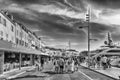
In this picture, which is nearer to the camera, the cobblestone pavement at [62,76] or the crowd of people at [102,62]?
the cobblestone pavement at [62,76]

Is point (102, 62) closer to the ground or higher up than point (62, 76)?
higher up

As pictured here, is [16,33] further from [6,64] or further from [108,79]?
[108,79]

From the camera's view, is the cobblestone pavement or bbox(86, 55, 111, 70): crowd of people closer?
the cobblestone pavement

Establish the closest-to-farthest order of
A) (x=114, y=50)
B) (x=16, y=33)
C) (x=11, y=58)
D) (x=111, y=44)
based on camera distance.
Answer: (x=11, y=58)
(x=16, y=33)
(x=114, y=50)
(x=111, y=44)

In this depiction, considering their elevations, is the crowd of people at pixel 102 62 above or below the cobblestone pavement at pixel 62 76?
above

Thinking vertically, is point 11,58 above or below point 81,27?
below

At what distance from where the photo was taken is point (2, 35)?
1451 inches

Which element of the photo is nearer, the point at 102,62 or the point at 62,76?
the point at 62,76

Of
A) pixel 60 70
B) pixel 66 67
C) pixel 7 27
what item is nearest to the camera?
pixel 60 70

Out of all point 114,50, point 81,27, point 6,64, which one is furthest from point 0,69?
point 114,50

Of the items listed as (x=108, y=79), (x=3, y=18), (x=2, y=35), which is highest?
(x=3, y=18)

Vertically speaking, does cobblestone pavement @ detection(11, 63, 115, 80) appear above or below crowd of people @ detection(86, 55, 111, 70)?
below

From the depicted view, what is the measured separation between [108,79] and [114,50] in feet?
310

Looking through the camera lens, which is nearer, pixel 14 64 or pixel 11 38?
pixel 14 64
